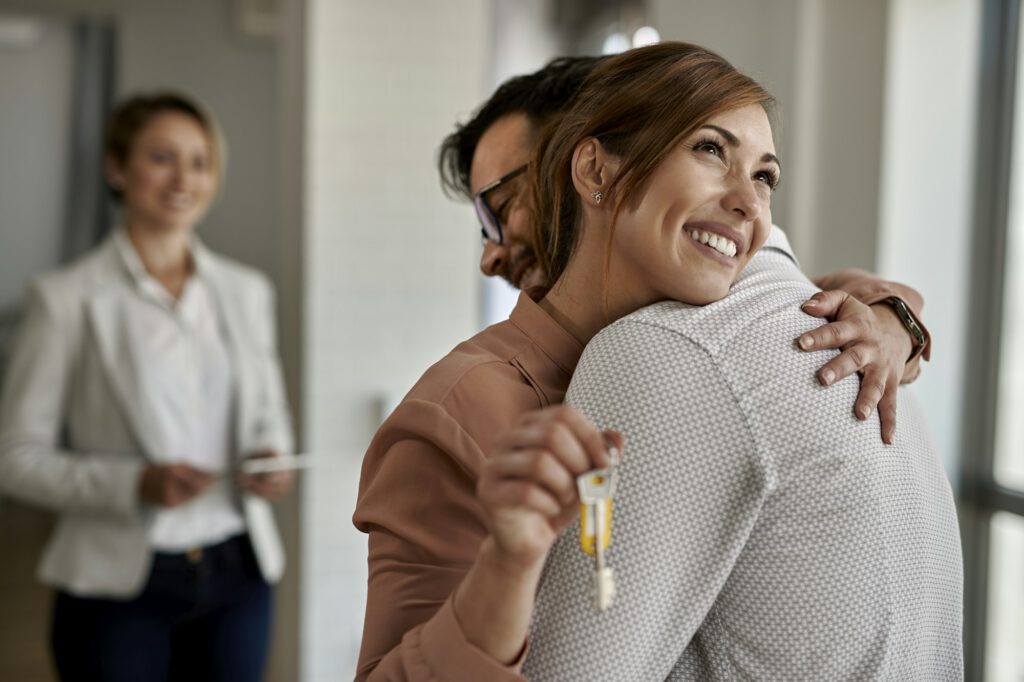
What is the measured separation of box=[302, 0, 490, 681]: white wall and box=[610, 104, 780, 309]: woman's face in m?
2.55

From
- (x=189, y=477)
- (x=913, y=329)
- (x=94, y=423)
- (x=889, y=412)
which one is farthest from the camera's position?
(x=94, y=423)

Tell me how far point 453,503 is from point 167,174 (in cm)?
230

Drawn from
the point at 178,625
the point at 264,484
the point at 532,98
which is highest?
the point at 532,98

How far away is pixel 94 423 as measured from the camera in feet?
8.91

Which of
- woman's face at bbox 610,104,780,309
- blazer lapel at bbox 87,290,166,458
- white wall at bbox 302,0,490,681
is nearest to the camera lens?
woman's face at bbox 610,104,780,309

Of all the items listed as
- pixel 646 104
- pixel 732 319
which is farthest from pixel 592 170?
pixel 732 319

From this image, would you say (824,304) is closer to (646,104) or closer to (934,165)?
(646,104)

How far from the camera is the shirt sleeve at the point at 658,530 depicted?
761 mm

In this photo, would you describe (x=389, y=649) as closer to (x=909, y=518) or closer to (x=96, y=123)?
(x=909, y=518)

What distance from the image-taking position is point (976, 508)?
2.74 meters

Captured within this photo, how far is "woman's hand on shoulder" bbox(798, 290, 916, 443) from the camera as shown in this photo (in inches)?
33.5

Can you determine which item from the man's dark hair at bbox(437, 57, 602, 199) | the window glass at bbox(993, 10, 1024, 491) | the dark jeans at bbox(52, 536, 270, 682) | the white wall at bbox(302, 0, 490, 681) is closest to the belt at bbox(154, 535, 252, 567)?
the dark jeans at bbox(52, 536, 270, 682)

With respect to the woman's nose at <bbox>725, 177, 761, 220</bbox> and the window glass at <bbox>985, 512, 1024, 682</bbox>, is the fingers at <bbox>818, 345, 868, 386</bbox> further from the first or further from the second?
the window glass at <bbox>985, 512, 1024, 682</bbox>

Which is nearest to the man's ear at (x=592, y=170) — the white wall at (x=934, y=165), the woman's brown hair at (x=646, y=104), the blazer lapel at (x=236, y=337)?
the woman's brown hair at (x=646, y=104)
